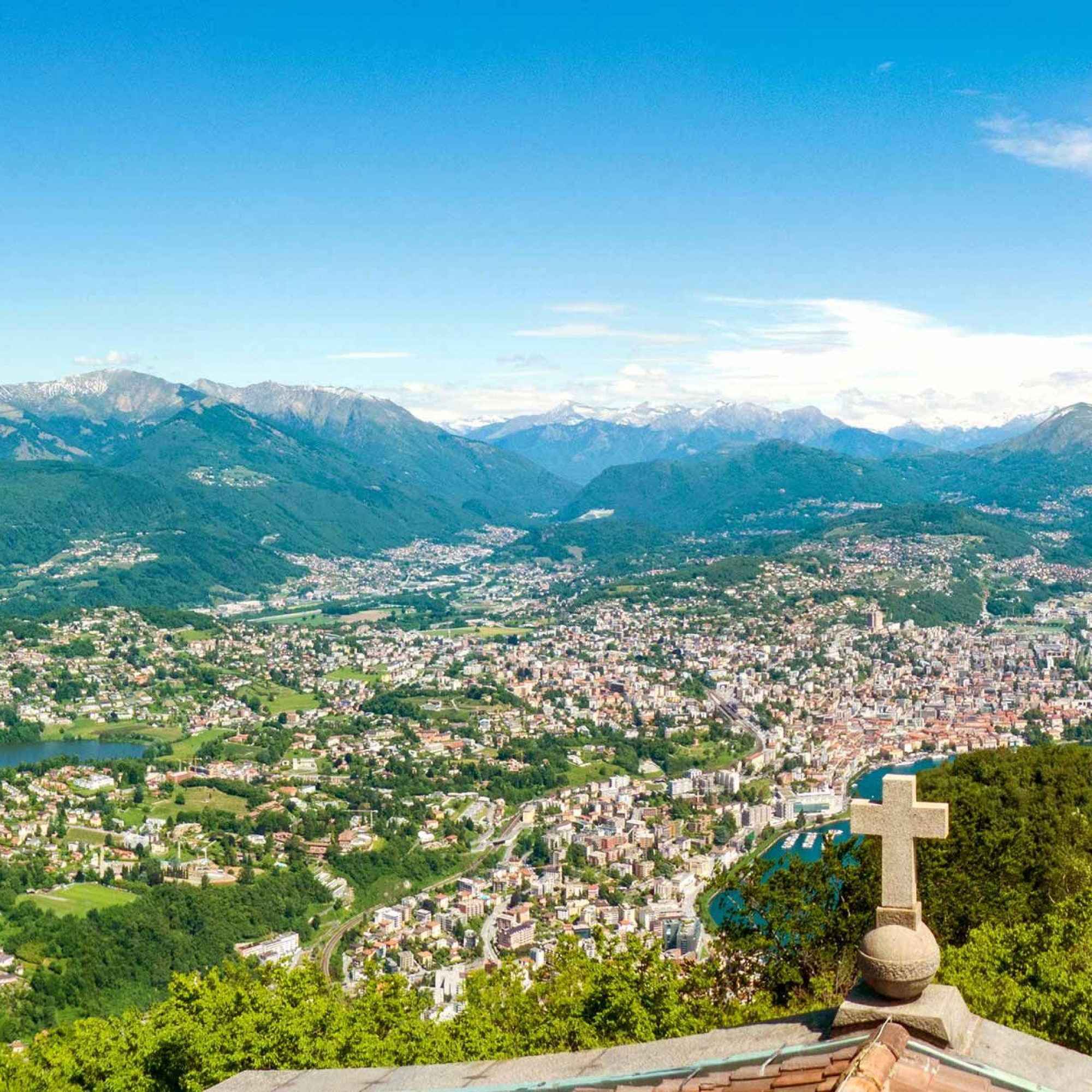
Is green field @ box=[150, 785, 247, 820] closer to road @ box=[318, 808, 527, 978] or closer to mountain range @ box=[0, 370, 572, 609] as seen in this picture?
road @ box=[318, 808, 527, 978]

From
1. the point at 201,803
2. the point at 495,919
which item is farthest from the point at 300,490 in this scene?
the point at 495,919

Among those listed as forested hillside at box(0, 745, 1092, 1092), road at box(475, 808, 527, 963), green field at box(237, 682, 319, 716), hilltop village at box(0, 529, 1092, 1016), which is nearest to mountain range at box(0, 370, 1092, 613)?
hilltop village at box(0, 529, 1092, 1016)

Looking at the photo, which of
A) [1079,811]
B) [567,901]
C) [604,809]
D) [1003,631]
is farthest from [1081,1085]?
[1003,631]

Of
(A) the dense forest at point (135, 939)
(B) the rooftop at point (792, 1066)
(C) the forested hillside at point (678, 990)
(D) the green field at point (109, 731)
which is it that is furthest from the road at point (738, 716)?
(B) the rooftop at point (792, 1066)

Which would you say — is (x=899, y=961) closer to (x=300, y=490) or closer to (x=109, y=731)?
(x=109, y=731)

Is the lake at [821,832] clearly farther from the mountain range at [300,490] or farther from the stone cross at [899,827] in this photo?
the mountain range at [300,490]

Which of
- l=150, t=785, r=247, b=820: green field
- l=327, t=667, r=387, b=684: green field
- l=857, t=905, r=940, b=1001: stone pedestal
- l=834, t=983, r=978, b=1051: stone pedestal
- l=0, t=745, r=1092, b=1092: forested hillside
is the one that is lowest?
l=327, t=667, r=387, b=684: green field
